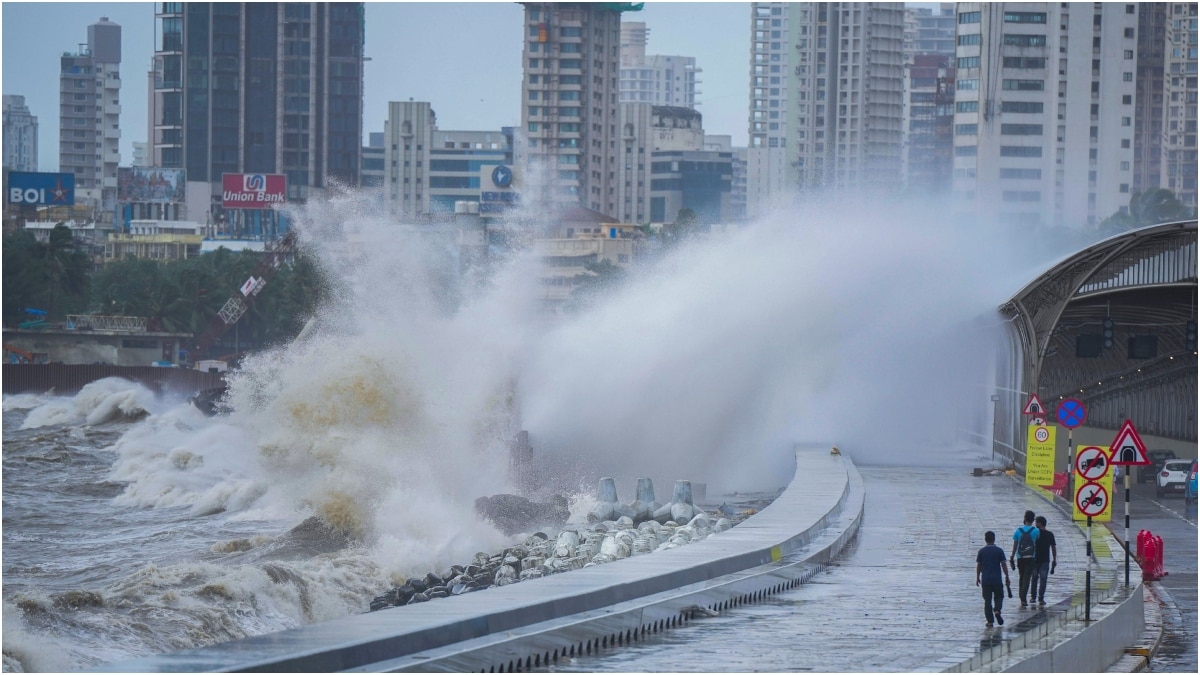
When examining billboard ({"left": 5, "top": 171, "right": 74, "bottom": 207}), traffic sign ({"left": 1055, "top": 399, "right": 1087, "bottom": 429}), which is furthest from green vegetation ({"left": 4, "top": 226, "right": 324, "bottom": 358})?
traffic sign ({"left": 1055, "top": 399, "right": 1087, "bottom": 429})

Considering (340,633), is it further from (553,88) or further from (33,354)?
(553,88)

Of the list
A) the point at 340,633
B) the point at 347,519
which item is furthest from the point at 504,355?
the point at 340,633

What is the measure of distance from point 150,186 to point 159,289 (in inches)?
2197

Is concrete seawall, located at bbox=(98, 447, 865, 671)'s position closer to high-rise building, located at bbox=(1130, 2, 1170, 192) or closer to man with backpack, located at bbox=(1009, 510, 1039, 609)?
man with backpack, located at bbox=(1009, 510, 1039, 609)

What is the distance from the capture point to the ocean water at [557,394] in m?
33.8

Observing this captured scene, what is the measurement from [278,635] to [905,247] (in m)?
34.0

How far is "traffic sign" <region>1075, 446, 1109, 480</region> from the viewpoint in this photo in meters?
19.4

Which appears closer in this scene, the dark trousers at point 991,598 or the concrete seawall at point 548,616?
the concrete seawall at point 548,616

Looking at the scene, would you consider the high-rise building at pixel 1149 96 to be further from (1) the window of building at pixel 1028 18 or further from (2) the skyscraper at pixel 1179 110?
(1) the window of building at pixel 1028 18

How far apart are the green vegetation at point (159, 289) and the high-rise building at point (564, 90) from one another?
1949 inches

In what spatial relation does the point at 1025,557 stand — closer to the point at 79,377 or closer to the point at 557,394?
the point at 557,394

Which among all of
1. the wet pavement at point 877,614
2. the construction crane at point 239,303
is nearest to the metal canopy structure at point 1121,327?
the wet pavement at point 877,614

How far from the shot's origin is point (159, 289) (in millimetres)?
131250

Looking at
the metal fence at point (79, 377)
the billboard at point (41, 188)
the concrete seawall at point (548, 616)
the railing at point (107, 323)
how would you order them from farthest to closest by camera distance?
the billboard at point (41, 188), the railing at point (107, 323), the metal fence at point (79, 377), the concrete seawall at point (548, 616)
